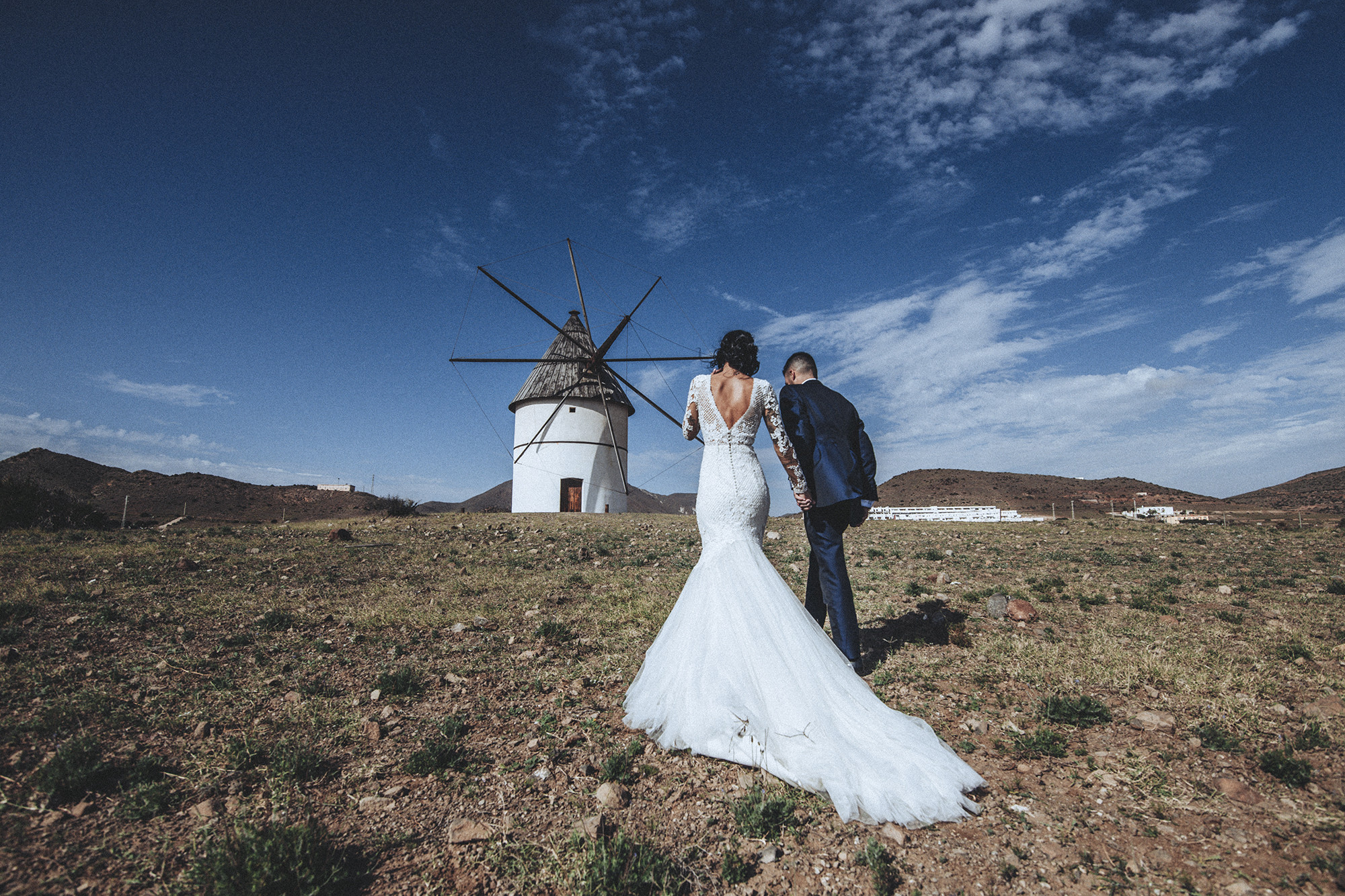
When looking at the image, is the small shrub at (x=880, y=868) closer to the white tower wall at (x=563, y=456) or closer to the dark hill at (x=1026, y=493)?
the white tower wall at (x=563, y=456)

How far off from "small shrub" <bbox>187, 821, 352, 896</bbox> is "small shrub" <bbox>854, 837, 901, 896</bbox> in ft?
6.74

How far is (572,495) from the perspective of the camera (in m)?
26.9

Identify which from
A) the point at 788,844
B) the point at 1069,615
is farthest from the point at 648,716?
the point at 1069,615

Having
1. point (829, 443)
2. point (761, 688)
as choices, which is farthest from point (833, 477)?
point (761, 688)

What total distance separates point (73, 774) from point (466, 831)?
185 centimetres

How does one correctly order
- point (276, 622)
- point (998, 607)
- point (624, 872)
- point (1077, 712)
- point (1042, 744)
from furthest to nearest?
point (998, 607)
point (276, 622)
point (1077, 712)
point (1042, 744)
point (624, 872)

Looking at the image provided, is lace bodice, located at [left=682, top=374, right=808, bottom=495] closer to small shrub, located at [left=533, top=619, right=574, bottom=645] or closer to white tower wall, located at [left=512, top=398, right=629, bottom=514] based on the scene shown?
small shrub, located at [left=533, top=619, right=574, bottom=645]

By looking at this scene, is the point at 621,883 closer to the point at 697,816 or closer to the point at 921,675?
the point at 697,816

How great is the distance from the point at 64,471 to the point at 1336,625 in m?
54.2

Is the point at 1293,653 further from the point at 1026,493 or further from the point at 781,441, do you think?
the point at 1026,493

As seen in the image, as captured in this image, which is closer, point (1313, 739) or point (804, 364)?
point (1313, 739)

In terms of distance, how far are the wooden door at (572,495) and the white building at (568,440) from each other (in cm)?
3

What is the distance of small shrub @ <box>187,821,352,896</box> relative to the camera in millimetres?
2119

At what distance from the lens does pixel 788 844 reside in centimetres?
260
